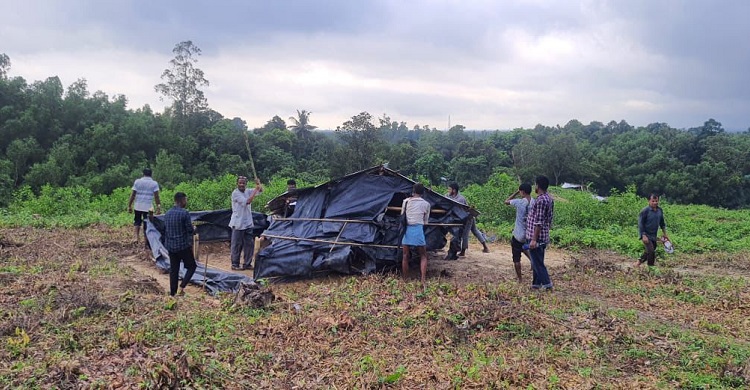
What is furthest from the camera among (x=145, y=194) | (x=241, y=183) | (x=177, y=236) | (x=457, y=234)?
(x=145, y=194)

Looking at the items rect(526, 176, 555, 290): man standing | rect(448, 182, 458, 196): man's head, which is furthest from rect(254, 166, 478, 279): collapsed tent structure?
rect(526, 176, 555, 290): man standing

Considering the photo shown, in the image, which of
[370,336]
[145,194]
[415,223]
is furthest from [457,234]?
[145,194]

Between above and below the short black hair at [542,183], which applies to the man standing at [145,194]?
below

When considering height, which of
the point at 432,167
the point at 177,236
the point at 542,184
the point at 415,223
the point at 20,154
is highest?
the point at 432,167

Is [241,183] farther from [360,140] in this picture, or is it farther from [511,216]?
[360,140]

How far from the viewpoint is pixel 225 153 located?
135 feet

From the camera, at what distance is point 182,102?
4175cm

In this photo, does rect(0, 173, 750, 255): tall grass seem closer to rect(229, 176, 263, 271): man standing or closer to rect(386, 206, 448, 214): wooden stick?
rect(386, 206, 448, 214): wooden stick

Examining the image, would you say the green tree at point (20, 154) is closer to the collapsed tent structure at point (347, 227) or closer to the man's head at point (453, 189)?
the collapsed tent structure at point (347, 227)

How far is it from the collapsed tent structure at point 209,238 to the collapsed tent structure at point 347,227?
1.68 feet

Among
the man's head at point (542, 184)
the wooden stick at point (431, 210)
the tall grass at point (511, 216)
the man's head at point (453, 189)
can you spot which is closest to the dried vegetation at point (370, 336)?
the man's head at point (542, 184)

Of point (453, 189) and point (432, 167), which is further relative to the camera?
point (432, 167)

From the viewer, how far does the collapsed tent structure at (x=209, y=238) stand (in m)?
7.71

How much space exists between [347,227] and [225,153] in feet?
115
